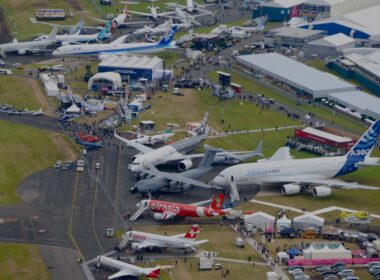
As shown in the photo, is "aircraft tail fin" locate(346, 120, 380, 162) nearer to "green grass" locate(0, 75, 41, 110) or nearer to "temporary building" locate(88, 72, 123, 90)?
"temporary building" locate(88, 72, 123, 90)

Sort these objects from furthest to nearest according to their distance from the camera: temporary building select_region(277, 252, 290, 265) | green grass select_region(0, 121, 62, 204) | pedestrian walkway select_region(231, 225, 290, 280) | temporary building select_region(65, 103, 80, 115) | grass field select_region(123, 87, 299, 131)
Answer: temporary building select_region(65, 103, 80, 115) → grass field select_region(123, 87, 299, 131) → green grass select_region(0, 121, 62, 204) → temporary building select_region(277, 252, 290, 265) → pedestrian walkway select_region(231, 225, 290, 280)

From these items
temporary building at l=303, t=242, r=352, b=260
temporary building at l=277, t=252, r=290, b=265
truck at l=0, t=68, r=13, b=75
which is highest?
temporary building at l=303, t=242, r=352, b=260

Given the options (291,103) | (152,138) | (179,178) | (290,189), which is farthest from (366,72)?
(179,178)

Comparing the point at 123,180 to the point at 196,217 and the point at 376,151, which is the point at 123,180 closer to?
the point at 196,217

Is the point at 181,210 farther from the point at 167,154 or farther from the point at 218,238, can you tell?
the point at 167,154

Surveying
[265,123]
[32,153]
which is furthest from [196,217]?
[265,123]

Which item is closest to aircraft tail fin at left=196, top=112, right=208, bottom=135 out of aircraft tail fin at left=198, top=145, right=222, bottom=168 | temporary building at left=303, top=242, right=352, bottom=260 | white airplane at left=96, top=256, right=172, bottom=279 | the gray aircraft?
aircraft tail fin at left=198, top=145, right=222, bottom=168
